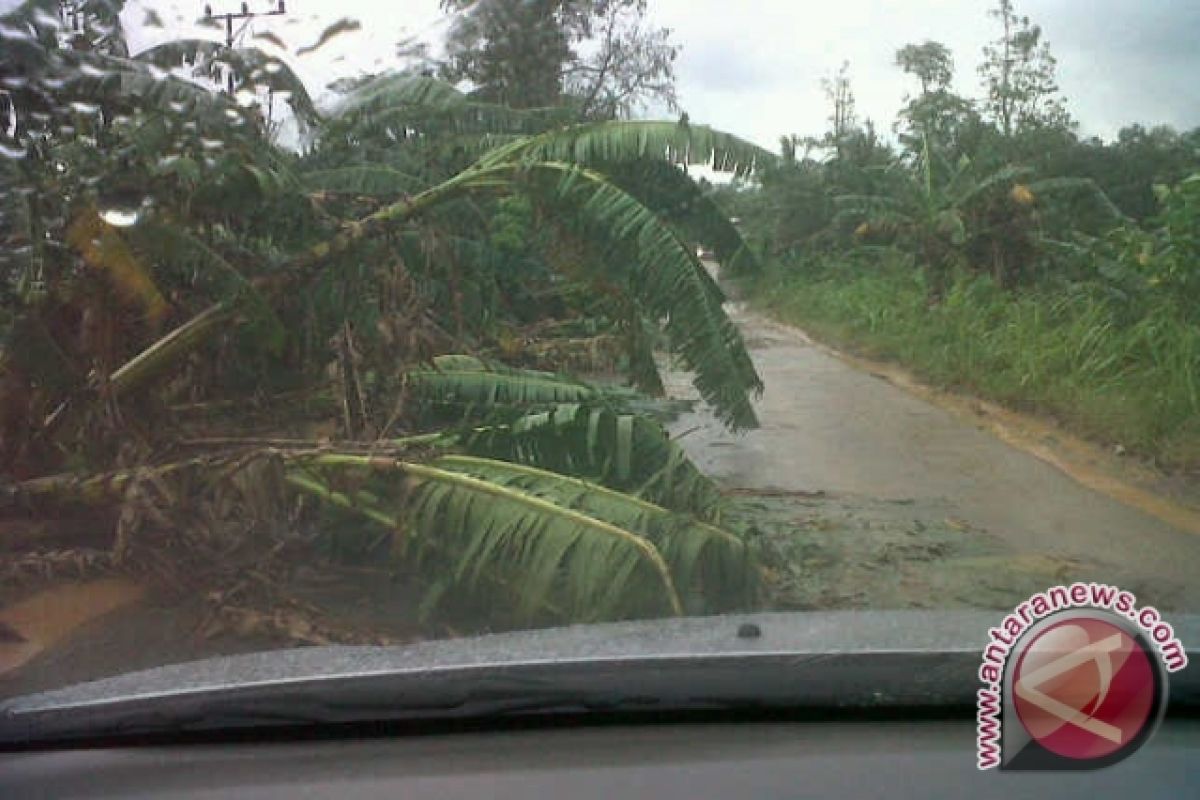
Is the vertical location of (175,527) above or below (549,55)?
below

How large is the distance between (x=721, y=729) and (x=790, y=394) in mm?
12951

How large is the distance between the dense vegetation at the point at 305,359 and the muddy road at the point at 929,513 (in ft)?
3.46

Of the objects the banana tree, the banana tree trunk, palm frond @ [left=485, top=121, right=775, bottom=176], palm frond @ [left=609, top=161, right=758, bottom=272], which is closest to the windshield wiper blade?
the banana tree trunk

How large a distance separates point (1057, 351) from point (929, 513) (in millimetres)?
6415

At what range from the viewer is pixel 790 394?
51.3 ft

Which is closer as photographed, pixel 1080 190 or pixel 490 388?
pixel 490 388

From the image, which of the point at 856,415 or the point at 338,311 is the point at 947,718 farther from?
the point at 856,415

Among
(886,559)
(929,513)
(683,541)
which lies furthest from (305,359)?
(929,513)

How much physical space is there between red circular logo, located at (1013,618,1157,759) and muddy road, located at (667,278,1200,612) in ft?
10.1

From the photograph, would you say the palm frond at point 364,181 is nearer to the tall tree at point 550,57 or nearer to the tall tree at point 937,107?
the tall tree at point 550,57

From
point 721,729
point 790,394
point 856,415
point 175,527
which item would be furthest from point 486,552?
point 790,394

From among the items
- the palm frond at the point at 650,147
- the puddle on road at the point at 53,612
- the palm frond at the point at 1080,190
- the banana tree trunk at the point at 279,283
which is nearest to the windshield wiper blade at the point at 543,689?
the puddle on road at the point at 53,612
